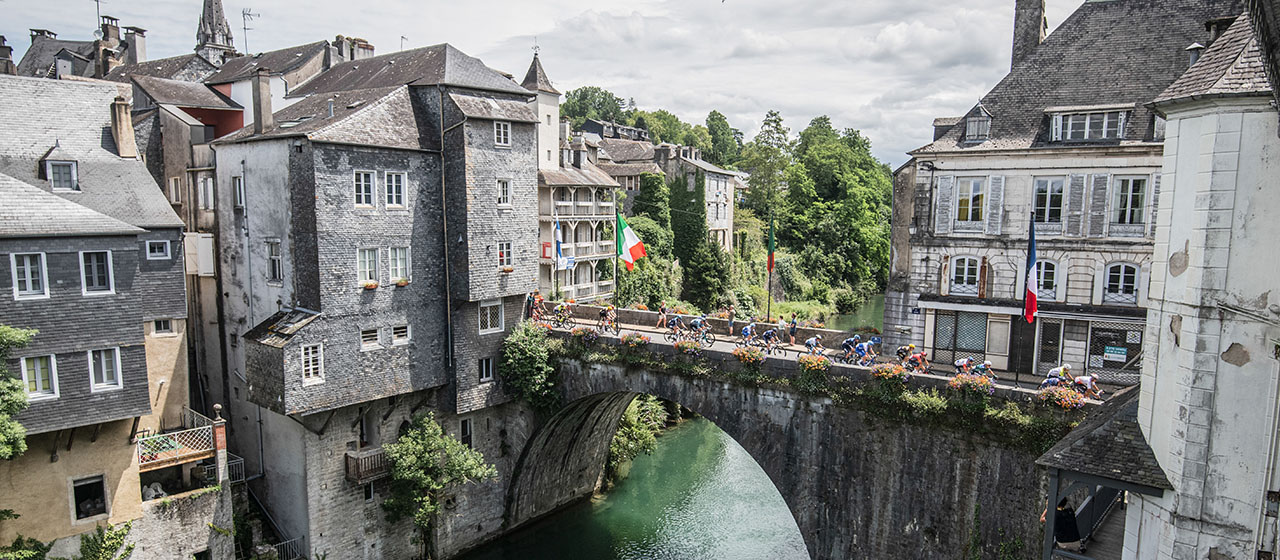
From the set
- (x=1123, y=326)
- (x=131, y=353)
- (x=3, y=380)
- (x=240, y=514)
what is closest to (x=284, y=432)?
(x=240, y=514)

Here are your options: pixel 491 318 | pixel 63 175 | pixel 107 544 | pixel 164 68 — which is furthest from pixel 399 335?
pixel 164 68

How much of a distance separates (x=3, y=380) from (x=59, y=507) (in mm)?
4463

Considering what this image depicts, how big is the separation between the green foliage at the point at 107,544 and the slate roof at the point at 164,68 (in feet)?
98.1

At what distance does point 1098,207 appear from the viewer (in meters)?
26.1

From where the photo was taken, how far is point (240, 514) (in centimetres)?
2805

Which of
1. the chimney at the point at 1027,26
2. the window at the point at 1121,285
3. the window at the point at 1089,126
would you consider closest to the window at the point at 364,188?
the window at the point at 1089,126

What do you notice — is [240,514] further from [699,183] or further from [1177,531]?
[699,183]

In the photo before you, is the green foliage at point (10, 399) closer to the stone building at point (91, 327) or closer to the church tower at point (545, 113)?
the stone building at point (91, 327)

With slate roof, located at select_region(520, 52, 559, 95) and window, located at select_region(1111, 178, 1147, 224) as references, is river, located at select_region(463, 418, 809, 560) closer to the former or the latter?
window, located at select_region(1111, 178, 1147, 224)

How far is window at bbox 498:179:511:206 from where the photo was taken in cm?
2997

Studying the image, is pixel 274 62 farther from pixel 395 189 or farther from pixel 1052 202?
pixel 1052 202

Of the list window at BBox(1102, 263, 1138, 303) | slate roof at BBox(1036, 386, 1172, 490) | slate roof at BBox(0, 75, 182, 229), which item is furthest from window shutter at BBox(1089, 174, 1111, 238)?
slate roof at BBox(0, 75, 182, 229)

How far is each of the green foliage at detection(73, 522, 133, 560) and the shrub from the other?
2710cm

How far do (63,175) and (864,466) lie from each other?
27.5 meters
